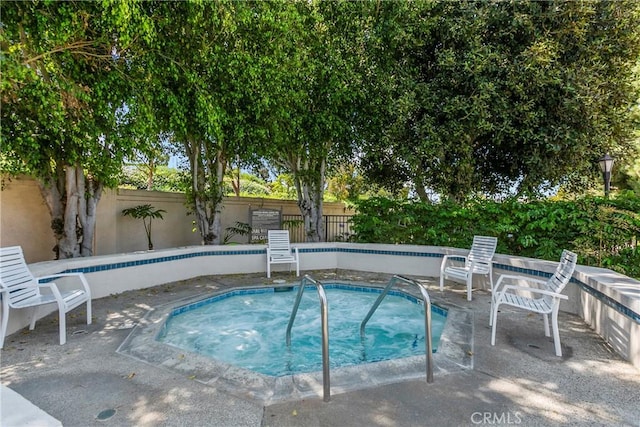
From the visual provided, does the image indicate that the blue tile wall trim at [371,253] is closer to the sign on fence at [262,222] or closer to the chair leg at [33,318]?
the chair leg at [33,318]

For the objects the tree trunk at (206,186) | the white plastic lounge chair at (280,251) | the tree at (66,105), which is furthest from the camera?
the tree trunk at (206,186)

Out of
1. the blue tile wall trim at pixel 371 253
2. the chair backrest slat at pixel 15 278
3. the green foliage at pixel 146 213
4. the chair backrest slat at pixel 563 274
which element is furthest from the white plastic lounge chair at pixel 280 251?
the chair backrest slat at pixel 563 274

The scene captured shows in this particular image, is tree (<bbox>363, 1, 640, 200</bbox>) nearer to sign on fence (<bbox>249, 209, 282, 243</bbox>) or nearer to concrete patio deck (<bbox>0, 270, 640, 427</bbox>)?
sign on fence (<bbox>249, 209, 282, 243</bbox>)

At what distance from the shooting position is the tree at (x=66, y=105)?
4.18 meters

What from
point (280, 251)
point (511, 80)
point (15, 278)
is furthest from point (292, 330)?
point (511, 80)

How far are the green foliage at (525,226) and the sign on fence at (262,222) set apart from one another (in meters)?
2.56

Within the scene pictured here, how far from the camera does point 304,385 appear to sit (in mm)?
2648

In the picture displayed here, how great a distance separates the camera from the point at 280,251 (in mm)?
7367

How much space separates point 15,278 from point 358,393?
3865 millimetres

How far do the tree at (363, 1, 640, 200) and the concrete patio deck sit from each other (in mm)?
4986

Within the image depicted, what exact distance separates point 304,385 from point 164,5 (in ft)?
19.1

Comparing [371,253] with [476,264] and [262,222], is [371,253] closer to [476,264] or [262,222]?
[476,264]

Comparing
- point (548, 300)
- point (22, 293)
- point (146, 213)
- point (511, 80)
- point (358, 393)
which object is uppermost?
point (511, 80)

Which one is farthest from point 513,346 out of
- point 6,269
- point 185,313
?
point 6,269
